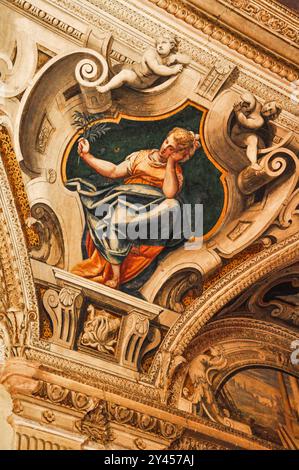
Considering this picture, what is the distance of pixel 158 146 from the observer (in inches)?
338

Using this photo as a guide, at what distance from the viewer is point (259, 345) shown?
9547 millimetres

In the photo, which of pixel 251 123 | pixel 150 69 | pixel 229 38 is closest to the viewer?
pixel 150 69

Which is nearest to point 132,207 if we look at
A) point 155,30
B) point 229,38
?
point 155,30

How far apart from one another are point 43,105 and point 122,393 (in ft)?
9.19

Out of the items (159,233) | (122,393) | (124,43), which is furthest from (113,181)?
(122,393)

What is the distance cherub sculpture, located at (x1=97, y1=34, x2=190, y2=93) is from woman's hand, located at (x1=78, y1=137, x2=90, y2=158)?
513 millimetres

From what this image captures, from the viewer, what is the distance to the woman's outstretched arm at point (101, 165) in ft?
27.4

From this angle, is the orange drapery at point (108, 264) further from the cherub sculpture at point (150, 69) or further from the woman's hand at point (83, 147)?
the cherub sculpture at point (150, 69)

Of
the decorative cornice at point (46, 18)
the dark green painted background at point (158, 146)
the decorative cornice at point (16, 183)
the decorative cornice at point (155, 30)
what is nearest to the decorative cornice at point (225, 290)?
the dark green painted background at point (158, 146)

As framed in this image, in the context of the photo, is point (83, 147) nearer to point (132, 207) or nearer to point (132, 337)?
point (132, 207)

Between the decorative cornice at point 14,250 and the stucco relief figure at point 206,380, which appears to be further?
the stucco relief figure at point 206,380

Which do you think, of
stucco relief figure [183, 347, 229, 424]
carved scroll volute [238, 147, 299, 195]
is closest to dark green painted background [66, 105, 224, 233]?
carved scroll volute [238, 147, 299, 195]

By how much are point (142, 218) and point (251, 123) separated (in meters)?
1.48
